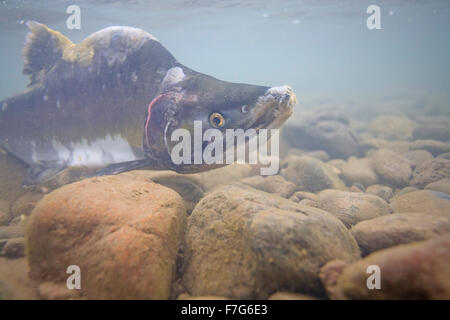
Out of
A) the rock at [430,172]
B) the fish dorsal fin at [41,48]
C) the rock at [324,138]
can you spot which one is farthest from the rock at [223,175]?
the rock at [324,138]

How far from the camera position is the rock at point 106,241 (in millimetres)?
1830

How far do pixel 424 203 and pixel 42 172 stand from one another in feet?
20.3

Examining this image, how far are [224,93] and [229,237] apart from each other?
1.59 m

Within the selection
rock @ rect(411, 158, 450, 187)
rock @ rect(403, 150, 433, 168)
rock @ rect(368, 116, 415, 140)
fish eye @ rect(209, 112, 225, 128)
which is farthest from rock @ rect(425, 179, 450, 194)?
rock @ rect(368, 116, 415, 140)

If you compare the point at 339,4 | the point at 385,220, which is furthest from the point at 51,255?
the point at 339,4

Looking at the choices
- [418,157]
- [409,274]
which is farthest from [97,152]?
[418,157]

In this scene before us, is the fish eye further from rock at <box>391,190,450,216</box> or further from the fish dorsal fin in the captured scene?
the fish dorsal fin

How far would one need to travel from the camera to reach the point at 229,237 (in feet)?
7.16

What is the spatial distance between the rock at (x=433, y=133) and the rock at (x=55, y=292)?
12.1m

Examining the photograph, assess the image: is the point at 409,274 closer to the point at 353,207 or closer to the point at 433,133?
the point at 353,207

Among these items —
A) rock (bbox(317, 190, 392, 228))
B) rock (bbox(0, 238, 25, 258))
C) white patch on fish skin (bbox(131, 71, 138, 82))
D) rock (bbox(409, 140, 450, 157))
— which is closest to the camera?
rock (bbox(0, 238, 25, 258))

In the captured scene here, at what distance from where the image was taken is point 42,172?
13.1 feet

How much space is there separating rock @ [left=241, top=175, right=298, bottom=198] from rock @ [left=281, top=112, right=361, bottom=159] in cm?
407

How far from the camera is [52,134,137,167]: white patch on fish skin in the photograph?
10.9ft
